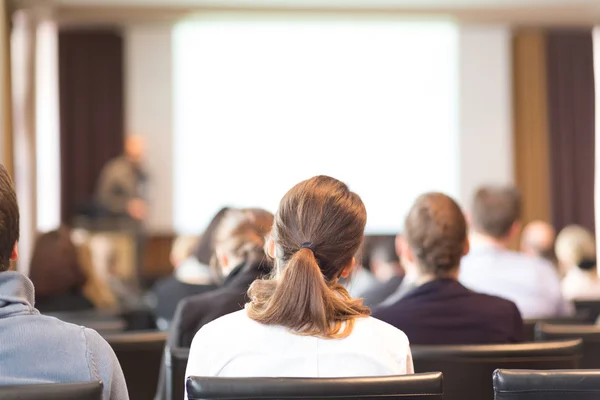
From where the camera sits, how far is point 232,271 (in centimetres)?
250

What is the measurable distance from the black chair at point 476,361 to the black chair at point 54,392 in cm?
81

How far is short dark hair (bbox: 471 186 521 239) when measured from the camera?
3.47 m

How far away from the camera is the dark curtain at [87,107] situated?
1093cm

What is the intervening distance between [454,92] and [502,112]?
0.72 meters

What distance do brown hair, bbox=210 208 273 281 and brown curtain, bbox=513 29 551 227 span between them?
931cm

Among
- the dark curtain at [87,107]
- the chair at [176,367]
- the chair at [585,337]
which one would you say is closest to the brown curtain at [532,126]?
the dark curtain at [87,107]

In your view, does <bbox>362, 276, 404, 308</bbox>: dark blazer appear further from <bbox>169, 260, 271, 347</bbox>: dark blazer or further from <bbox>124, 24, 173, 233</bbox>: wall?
<bbox>124, 24, 173, 233</bbox>: wall

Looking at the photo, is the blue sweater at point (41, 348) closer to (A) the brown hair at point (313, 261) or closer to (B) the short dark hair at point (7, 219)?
(B) the short dark hair at point (7, 219)

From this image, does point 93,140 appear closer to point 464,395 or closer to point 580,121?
point 580,121

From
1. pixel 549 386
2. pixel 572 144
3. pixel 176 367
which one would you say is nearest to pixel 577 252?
Result: pixel 176 367

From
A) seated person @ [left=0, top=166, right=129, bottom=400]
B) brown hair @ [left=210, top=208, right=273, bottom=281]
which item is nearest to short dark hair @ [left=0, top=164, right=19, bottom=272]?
seated person @ [left=0, top=166, right=129, bottom=400]

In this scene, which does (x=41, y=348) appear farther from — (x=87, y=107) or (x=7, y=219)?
(x=87, y=107)

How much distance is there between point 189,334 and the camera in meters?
2.33

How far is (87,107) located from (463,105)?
4753mm
